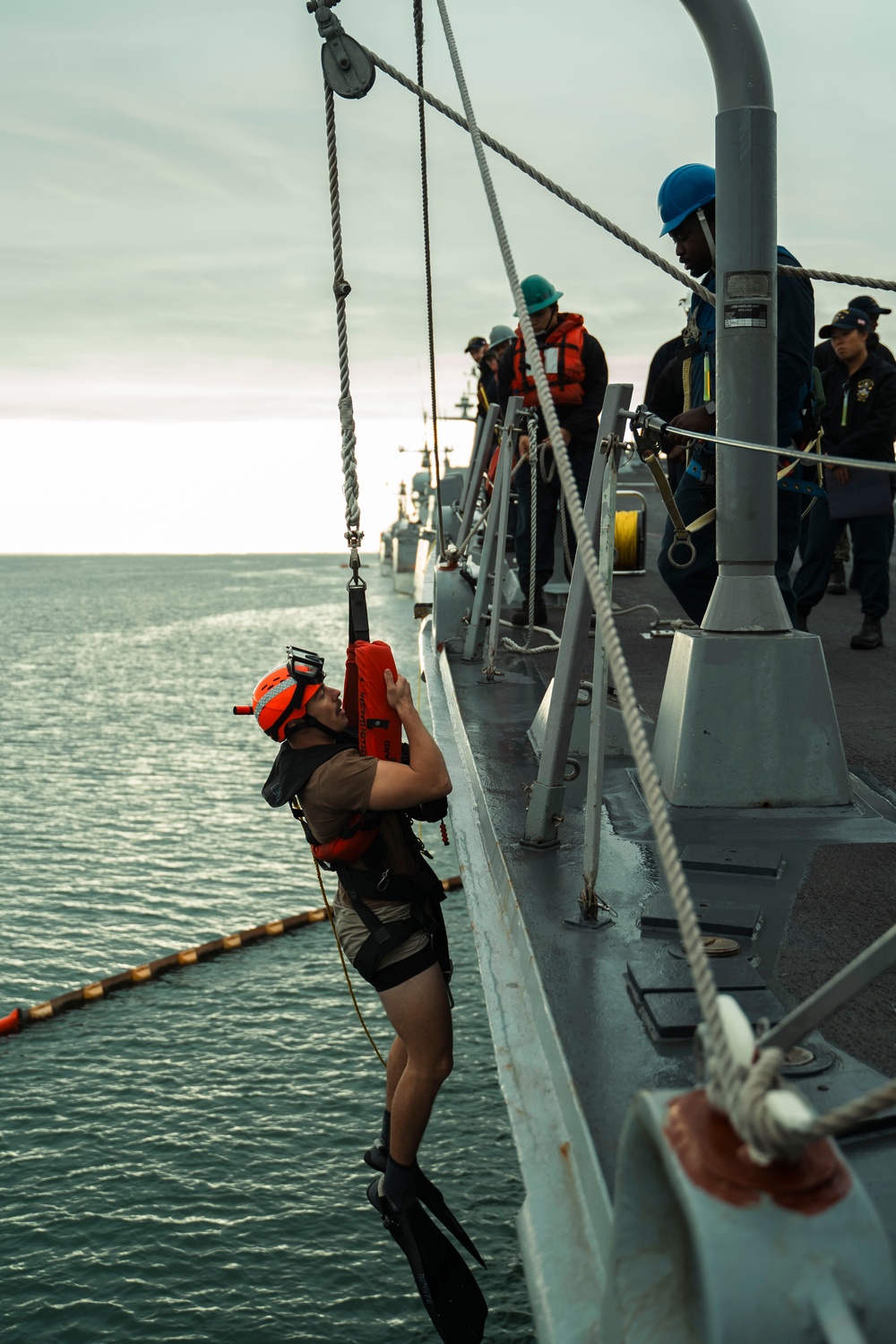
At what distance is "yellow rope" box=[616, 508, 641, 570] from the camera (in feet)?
30.5

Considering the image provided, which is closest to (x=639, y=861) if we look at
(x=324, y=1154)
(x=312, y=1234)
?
(x=312, y=1234)

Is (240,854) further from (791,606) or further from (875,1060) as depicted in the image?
(875,1060)

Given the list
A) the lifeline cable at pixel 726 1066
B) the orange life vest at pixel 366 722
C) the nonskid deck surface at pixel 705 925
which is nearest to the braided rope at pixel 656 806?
the lifeline cable at pixel 726 1066


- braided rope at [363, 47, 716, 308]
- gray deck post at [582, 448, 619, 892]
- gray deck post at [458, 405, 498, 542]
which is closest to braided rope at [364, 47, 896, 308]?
braided rope at [363, 47, 716, 308]

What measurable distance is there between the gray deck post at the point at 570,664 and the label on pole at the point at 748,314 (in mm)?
497

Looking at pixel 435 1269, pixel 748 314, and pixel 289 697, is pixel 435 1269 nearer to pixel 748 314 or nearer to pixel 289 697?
pixel 289 697

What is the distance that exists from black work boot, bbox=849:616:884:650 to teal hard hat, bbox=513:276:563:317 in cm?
287

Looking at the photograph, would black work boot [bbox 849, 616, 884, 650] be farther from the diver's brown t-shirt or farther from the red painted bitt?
the red painted bitt

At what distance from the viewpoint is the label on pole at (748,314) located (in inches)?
141

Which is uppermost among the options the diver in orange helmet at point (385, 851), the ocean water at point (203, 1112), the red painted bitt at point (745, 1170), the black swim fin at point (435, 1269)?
the red painted bitt at point (745, 1170)

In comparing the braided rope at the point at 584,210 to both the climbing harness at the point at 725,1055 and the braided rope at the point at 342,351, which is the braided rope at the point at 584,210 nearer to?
the braided rope at the point at 342,351

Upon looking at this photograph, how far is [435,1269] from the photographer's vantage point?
13.3ft

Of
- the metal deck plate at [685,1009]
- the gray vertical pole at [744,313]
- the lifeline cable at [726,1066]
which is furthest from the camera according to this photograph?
the gray vertical pole at [744,313]

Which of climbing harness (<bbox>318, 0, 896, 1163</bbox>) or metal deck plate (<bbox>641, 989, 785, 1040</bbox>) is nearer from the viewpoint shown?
climbing harness (<bbox>318, 0, 896, 1163</bbox>)
